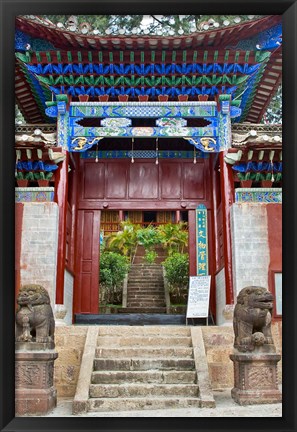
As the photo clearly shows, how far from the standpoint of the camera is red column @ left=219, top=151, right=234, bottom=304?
10599 mm

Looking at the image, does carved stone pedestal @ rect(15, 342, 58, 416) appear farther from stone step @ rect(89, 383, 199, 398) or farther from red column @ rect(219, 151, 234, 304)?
red column @ rect(219, 151, 234, 304)

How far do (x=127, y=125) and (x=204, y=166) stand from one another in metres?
2.57

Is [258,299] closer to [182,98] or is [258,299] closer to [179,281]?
[182,98]

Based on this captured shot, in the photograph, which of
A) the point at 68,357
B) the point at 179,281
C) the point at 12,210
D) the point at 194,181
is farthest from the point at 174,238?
the point at 12,210

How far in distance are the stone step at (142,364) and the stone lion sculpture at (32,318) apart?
47.5 inches

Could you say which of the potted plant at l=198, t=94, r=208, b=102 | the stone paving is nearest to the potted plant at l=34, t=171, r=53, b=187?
the potted plant at l=198, t=94, r=208, b=102

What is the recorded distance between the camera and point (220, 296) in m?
11.6

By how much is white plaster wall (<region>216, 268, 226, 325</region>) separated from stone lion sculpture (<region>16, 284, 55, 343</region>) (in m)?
4.33

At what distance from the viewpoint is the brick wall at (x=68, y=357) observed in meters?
8.84

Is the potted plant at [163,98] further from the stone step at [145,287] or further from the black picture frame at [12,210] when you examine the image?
the stone step at [145,287]

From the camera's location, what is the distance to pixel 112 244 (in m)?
23.0

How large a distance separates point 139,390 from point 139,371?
57 cm

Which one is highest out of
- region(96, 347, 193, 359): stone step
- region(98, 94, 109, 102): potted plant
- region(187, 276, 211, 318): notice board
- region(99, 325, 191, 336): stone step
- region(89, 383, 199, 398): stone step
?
region(98, 94, 109, 102): potted plant

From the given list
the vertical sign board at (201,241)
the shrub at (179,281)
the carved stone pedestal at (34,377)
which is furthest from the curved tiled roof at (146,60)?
the shrub at (179,281)
